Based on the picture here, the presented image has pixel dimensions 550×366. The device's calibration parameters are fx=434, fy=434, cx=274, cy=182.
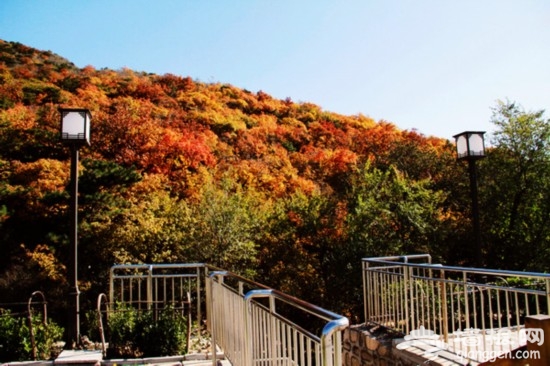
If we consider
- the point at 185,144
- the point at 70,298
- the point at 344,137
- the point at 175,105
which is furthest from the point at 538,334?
the point at 175,105

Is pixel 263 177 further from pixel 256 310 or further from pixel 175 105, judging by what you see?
pixel 256 310

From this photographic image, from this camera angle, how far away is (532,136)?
11875 millimetres

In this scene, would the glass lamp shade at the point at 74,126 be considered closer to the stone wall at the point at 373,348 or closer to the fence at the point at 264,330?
the fence at the point at 264,330

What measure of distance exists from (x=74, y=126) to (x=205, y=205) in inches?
210

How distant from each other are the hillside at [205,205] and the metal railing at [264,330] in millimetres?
6698

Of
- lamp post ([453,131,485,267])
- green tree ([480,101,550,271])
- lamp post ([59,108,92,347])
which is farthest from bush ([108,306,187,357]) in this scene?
green tree ([480,101,550,271])

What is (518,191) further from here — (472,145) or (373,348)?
(373,348)

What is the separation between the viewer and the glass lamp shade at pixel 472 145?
27.3ft

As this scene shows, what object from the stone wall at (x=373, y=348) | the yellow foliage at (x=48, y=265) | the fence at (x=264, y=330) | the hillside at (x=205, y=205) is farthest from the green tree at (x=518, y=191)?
the yellow foliage at (x=48, y=265)

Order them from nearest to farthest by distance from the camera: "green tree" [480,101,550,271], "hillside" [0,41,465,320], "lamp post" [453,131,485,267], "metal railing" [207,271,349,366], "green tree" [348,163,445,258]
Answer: "metal railing" [207,271,349,366], "lamp post" [453,131,485,267], "green tree" [480,101,550,271], "hillside" [0,41,465,320], "green tree" [348,163,445,258]

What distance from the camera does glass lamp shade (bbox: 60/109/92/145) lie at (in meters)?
6.91

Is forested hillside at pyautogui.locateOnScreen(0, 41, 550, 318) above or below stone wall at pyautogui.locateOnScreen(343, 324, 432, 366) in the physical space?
above

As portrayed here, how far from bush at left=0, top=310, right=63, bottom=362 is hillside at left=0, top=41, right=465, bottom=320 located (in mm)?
5067

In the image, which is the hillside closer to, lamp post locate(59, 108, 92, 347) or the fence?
lamp post locate(59, 108, 92, 347)
